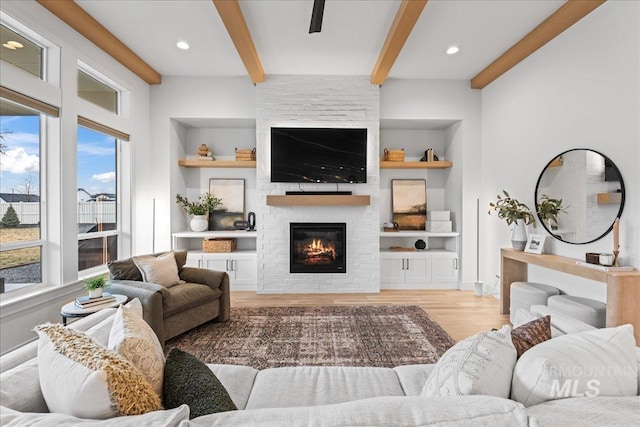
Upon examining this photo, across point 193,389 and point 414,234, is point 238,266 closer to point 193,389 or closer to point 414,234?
point 414,234

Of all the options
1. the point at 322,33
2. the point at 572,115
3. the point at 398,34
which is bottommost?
the point at 572,115

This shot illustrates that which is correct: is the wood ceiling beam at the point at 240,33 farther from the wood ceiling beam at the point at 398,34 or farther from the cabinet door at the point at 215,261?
the cabinet door at the point at 215,261

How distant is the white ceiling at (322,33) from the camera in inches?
122

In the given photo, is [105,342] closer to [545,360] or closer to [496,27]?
[545,360]

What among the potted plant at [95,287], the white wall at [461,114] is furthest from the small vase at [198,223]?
the white wall at [461,114]

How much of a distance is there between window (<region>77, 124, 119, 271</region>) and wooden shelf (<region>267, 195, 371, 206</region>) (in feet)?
6.47

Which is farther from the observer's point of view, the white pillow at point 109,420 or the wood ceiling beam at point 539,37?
the wood ceiling beam at point 539,37

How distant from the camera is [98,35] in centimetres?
346

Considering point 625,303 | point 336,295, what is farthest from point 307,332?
point 625,303

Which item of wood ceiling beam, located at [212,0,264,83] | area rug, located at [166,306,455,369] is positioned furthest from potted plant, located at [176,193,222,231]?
wood ceiling beam, located at [212,0,264,83]

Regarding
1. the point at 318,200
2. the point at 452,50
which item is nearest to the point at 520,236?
the point at 452,50

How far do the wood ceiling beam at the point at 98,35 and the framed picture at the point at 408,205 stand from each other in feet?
12.7

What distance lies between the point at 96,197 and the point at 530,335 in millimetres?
4390

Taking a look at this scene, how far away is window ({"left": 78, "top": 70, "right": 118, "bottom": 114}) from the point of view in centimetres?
365
